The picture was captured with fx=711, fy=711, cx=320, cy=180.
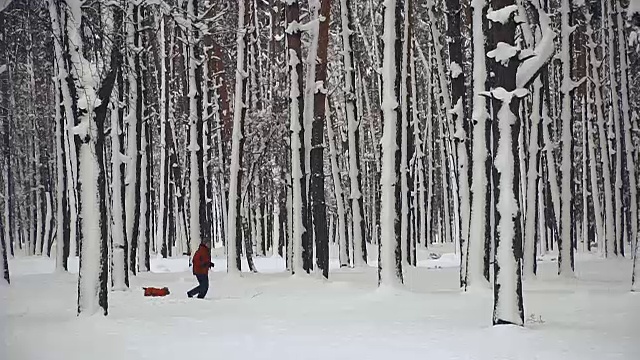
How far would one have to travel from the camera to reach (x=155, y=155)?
152 feet

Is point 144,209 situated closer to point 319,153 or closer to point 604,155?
point 319,153

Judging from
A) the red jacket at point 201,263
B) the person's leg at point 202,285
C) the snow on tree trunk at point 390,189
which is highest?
the snow on tree trunk at point 390,189

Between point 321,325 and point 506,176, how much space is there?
3715 mm

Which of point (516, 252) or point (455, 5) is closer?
point (516, 252)

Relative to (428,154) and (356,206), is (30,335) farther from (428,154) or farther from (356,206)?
(428,154)

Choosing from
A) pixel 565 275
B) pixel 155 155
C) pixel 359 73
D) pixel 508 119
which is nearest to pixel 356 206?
pixel 565 275

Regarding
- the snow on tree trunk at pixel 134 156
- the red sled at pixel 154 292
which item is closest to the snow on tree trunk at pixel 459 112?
the red sled at pixel 154 292

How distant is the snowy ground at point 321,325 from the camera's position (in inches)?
349

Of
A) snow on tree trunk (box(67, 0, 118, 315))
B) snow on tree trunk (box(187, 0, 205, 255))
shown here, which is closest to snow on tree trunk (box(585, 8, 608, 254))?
snow on tree trunk (box(187, 0, 205, 255))

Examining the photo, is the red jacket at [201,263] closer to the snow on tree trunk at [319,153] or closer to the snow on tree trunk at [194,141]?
the snow on tree trunk at [319,153]

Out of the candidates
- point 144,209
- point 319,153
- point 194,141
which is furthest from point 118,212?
point 144,209

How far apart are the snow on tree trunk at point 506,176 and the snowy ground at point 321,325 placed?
45 centimetres

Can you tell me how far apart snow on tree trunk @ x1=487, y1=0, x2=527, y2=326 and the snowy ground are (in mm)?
455

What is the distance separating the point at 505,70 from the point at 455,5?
715 cm
